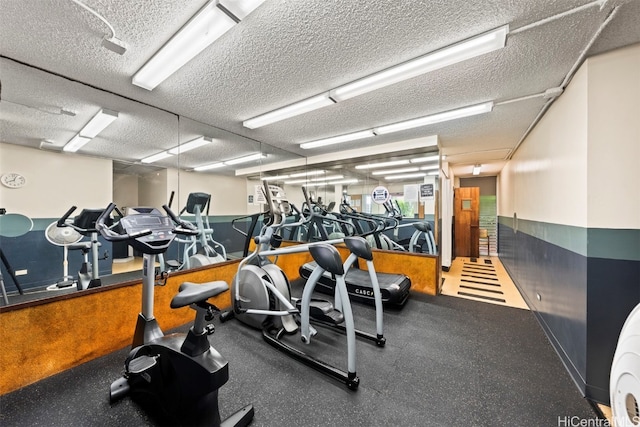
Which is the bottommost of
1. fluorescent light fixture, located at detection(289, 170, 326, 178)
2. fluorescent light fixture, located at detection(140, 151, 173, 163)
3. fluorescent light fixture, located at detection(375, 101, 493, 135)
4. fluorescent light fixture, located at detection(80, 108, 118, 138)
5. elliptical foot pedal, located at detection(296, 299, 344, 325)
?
elliptical foot pedal, located at detection(296, 299, 344, 325)

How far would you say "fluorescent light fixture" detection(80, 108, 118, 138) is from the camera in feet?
8.78

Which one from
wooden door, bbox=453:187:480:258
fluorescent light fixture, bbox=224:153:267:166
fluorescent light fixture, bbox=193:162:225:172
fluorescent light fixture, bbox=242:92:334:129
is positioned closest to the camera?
fluorescent light fixture, bbox=242:92:334:129

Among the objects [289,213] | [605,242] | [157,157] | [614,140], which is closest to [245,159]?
[157,157]

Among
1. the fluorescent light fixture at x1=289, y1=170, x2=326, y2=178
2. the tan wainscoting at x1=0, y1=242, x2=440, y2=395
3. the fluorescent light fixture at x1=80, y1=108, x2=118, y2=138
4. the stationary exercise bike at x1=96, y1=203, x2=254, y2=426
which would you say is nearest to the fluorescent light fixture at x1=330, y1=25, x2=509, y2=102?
the stationary exercise bike at x1=96, y1=203, x2=254, y2=426

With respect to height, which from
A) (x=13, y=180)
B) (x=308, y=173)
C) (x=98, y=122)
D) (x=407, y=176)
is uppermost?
(x=98, y=122)

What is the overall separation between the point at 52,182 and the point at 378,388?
11.5 ft

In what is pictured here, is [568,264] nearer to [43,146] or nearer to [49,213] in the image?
[49,213]

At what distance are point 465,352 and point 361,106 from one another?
288 cm

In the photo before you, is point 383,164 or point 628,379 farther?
point 383,164

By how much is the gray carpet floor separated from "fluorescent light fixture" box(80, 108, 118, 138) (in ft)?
8.12

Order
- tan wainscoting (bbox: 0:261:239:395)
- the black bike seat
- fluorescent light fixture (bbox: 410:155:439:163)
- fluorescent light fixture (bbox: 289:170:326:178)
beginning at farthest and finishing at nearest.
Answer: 1. fluorescent light fixture (bbox: 289:170:326:178)
2. fluorescent light fixture (bbox: 410:155:439:163)
3. tan wainscoting (bbox: 0:261:239:395)
4. the black bike seat

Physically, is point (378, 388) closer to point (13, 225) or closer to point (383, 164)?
point (13, 225)

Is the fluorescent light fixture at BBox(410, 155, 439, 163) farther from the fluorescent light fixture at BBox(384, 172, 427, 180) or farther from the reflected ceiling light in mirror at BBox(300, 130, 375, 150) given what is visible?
the reflected ceiling light in mirror at BBox(300, 130, 375, 150)

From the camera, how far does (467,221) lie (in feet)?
22.1
